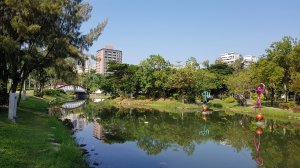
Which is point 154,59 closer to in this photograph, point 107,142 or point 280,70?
point 280,70

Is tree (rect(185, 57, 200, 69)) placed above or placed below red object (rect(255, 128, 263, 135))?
above

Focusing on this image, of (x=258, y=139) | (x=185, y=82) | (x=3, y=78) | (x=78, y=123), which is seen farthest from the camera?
(x=185, y=82)

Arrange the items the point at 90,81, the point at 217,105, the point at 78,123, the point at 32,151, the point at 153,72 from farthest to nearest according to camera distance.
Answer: the point at 90,81 → the point at 153,72 → the point at 217,105 → the point at 78,123 → the point at 32,151

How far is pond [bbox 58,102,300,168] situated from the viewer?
1594cm

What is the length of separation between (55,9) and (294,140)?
21150mm

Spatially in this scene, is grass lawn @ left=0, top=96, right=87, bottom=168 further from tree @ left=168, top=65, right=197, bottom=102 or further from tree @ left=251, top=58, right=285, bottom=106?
tree @ left=168, top=65, right=197, bottom=102

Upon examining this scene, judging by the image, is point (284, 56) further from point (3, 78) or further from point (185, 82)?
point (3, 78)

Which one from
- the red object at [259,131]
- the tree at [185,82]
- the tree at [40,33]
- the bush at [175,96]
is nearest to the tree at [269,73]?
the tree at [185,82]

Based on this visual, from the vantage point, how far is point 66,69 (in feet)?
99.8

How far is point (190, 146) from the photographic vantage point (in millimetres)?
20406

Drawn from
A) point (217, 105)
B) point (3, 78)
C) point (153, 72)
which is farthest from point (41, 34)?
point (153, 72)

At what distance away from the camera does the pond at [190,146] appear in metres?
15.9

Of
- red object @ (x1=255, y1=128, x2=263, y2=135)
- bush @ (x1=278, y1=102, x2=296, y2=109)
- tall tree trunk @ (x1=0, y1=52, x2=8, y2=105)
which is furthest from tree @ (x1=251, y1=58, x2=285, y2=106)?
tall tree trunk @ (x1=0, y1=52, x2=8, y2=105)

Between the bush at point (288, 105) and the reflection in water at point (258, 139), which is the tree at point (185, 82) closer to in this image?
the bush at point (288, 105)
